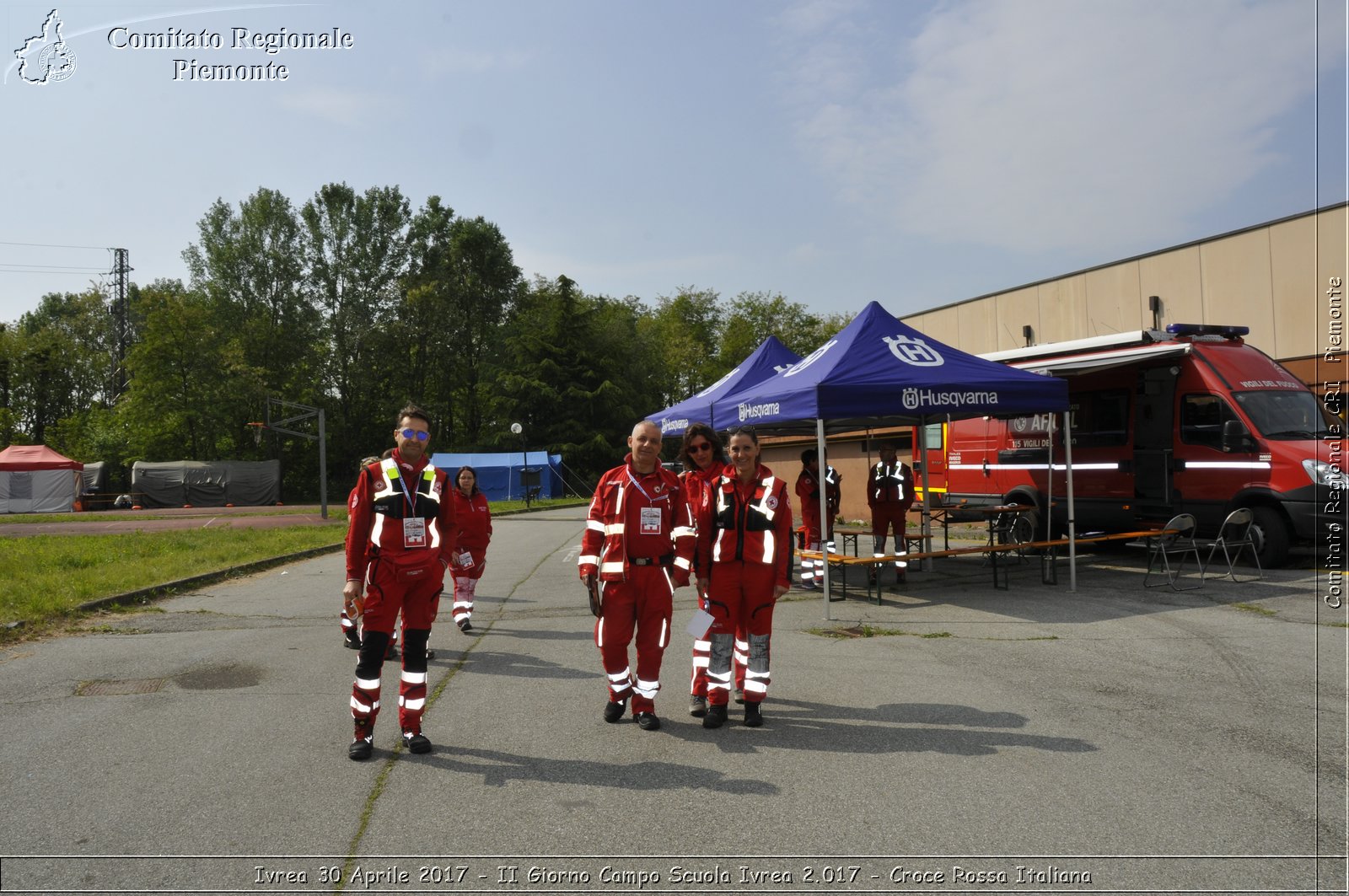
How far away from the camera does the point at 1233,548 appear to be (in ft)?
43.5

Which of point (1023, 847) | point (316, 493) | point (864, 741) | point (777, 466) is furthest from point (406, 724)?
point (316, 493)

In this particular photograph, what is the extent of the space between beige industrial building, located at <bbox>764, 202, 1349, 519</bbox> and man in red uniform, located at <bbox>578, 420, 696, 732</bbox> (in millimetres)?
12441

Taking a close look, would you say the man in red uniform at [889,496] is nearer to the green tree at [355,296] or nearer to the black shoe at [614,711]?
the black shoe at [614,711]

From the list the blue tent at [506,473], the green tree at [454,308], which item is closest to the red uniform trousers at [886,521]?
the blue tent at [506,473]

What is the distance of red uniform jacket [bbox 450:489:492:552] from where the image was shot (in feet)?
32.5

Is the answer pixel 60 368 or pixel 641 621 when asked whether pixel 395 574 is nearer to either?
pixel 641 621

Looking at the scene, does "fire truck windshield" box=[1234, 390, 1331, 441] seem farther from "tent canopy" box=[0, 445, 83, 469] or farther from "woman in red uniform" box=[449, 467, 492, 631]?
"tent canopy" box=[0, 445, 83, 469]

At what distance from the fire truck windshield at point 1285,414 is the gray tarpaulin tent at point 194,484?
160 feet

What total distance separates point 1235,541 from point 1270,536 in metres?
0.52

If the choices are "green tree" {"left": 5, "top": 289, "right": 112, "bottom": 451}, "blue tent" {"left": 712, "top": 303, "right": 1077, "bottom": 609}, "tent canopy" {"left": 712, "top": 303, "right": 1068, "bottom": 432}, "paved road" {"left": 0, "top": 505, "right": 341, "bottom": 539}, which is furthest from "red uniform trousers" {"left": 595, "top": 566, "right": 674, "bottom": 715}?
"green tree" {"left": 5, "top": 289, "right": 112, "bottom": 451}

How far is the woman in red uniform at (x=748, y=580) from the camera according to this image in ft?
19.5

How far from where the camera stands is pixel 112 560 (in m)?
17.3

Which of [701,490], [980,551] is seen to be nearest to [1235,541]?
[980,551]

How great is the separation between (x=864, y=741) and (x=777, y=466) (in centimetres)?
2243
